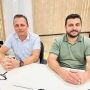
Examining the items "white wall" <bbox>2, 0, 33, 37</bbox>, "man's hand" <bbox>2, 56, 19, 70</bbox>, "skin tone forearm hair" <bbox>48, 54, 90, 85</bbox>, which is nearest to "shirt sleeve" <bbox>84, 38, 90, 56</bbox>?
"skin tone forearm hair" <bbox>48, 54, 90, 85</bbox>

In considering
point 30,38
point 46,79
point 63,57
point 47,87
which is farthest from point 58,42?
point 47,87

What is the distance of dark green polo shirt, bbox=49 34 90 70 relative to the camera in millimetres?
1563

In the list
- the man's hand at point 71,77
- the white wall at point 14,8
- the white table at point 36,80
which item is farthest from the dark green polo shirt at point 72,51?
the white wall at point 14,8

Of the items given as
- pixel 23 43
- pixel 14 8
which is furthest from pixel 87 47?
pixel 14 8

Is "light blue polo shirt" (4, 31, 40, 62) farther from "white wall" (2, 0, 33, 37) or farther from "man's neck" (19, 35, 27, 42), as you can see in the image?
"white wall" (2, 0, 33, 37)

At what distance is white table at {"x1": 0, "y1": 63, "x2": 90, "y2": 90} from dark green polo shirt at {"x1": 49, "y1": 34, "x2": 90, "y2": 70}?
0.31 m

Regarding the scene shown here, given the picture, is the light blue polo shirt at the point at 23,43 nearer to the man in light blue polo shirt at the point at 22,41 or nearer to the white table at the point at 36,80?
the man in light blue polo shirt at the point at 22,41

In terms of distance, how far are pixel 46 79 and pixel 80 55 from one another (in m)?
0.61

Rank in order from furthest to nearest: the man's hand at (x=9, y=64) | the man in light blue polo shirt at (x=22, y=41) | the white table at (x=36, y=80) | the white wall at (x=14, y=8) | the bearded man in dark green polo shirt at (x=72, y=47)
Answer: the white wall at (x=14, y=8) < the man in light blue polo shirt at (x=22, y=41) < the bearded man in dark green polo shirt at (x=72, y=47) < the man's hand at (x=9, y=64) < the white table at (x=36, y=80)

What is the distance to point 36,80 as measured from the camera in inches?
46.6

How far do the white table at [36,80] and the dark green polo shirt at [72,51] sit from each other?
306mm

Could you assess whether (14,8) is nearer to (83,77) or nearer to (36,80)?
(36,80)

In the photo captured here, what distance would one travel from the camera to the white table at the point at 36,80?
3.56 feet

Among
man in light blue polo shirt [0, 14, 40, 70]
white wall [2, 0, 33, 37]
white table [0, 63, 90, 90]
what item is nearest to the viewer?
white table [0, 63, 90, 90]
